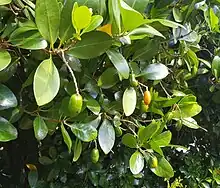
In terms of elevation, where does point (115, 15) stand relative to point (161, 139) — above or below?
above

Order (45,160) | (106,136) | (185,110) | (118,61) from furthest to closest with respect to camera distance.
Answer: (45,160) < (185,110) < (106,136) < (118,61)

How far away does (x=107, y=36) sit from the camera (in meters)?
0.61

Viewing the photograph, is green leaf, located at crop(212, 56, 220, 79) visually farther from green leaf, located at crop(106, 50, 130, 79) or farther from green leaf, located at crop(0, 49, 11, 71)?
green leaf, located at crop(0, 49, 11, 71)

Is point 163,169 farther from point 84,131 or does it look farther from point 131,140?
point 84,131

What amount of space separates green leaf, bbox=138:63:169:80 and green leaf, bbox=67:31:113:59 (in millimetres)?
246

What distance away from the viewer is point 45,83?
550mm

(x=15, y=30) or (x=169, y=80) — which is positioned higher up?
(x=15, y=30)

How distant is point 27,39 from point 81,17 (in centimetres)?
9

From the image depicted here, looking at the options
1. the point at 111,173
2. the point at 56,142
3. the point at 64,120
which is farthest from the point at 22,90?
the point at 111,173

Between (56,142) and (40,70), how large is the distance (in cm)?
56

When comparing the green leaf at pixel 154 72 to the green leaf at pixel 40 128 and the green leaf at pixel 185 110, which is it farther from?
the green leaf at pixel 40 128

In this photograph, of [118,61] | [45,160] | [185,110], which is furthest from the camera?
[45,160]

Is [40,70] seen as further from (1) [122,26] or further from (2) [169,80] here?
(2) [169,80]

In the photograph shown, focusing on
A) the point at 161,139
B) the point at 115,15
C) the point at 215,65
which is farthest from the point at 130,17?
the point at 215,65
